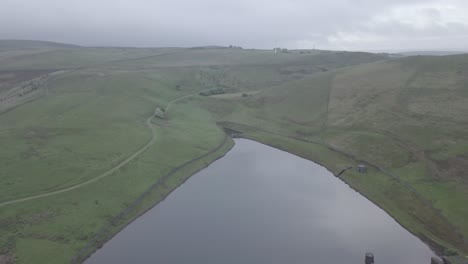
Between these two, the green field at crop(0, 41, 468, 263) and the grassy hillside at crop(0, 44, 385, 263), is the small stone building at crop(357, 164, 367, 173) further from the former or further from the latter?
the grassy hillside at crop(0, 44, 385, 263)

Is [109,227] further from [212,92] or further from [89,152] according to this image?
[212,92]

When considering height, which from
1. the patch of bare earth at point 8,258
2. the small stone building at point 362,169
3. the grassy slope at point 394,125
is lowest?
the patch of bare earth at point 8,258

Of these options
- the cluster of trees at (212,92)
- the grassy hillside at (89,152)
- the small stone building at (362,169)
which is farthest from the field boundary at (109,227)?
the cluster of trees at (212,92)

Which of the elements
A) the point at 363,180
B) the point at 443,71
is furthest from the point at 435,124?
the point at 443,71

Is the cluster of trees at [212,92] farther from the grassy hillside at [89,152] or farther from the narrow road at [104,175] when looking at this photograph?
the narrow road at [104,175]

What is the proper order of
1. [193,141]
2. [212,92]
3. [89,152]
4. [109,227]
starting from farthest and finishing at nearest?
[212,92], [193,141], [89,152], [109,227]

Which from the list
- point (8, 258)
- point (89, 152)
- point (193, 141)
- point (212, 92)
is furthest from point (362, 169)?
point (212, 92)
